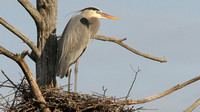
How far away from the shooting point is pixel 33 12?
3.82 meters

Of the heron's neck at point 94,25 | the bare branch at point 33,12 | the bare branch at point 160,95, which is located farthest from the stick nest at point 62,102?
the heron's neck at point 94,25

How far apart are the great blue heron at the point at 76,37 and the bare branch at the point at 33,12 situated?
22.4 inches

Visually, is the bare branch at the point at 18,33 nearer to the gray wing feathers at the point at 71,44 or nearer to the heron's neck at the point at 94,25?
the gray wing feathers at the point at 71,44

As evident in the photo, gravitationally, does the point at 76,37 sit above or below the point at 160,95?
above

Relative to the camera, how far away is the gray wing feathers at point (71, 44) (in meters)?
4.52

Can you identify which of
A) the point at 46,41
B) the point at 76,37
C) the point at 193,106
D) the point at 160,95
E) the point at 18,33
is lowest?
the point at 193,106

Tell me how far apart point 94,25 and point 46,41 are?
1.42m

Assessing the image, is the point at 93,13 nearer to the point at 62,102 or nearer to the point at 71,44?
the point at 71,44

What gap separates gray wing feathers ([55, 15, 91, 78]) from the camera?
A: 4.52 meters

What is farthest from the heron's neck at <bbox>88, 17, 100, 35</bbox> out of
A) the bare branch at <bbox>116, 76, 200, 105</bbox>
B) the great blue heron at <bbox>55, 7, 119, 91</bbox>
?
the bare branch at <bbox>116, 76, 200, 105</bbox>

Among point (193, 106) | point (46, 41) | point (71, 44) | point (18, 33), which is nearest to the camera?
point (18, 33)

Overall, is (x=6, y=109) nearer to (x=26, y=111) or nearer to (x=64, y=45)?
(x=26, y=111)

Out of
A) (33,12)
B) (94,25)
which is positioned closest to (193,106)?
(33,12)

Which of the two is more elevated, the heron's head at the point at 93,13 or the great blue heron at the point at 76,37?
the heron's head at the point at 93,13
